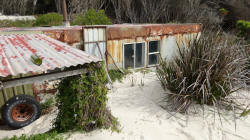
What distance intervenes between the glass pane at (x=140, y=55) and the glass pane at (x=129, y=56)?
0.83ft

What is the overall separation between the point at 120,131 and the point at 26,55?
2708 millimetres

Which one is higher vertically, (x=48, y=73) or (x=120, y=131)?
(x=48, y=73)

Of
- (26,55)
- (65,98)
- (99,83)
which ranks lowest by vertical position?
(65,98)

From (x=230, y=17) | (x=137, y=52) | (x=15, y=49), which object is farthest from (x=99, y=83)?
(x=230, y=17)

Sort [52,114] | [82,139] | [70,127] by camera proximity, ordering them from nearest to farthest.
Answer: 1. [82,139]
2. [70,127]
3. [52,114]

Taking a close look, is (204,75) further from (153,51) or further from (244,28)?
(244,28)

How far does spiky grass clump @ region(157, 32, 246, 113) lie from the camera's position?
5.09 m

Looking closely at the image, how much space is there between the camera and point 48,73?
133 inches

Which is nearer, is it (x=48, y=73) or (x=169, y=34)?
(x=48, y=73)

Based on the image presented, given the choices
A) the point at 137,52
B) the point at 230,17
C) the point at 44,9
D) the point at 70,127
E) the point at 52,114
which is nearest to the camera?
the point at 70,127

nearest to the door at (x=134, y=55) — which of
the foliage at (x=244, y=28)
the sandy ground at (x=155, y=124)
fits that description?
the sandy ground at (x=155, y=124)

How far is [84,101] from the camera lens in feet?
12.3

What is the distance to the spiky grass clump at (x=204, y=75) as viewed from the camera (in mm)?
5094

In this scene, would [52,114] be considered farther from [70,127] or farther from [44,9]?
[44,9]
